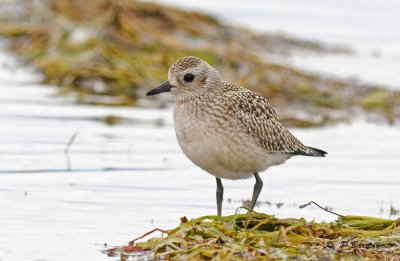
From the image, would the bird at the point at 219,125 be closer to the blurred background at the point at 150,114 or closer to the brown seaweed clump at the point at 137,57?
the blurred background at the point at 150,114

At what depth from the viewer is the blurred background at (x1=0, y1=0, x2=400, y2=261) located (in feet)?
31.3

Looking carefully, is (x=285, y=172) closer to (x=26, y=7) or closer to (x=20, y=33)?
(x=20, y=33)

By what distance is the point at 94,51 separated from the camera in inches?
616

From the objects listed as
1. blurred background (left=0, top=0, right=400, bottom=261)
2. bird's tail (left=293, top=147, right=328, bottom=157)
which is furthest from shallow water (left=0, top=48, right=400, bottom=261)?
bird's tail (left=293, top=147, right=328, bottom=157)

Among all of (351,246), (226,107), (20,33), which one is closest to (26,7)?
(20,33)

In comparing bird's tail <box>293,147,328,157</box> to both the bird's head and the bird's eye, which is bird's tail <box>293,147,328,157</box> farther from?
the bird's eye

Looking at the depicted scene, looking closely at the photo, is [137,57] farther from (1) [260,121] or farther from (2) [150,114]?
(1) [260,121]

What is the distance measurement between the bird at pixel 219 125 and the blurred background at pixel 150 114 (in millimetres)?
729

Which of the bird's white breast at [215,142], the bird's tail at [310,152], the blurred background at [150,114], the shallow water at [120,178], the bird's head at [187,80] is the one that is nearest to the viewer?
the bird's white breast at [215,142]

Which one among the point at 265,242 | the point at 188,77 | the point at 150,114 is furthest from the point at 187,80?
the point at 150,114

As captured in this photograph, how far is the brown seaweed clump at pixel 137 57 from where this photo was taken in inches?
600

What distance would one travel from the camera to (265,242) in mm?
7422

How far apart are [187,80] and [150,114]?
5.23 meters

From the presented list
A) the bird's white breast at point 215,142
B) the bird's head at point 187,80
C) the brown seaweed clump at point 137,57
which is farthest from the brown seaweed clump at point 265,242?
the brown seaweed clump at point 137,57
